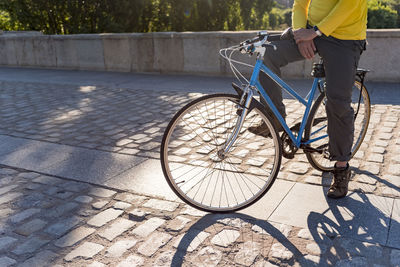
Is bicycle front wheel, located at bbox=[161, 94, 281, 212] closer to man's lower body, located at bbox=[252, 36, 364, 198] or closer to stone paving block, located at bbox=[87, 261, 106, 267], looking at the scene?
man's lower body, located at bbox=[252, 36, 364, 198]

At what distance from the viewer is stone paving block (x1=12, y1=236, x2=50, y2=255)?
8.78 feet

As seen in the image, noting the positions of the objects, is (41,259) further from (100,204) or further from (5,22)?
(5,22)

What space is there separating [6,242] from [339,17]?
2632 millimetres

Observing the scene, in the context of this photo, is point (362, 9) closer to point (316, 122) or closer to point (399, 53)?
point (316, 122)

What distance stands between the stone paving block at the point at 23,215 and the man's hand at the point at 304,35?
88.6 inches

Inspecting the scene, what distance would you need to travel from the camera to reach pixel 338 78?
3006 mm

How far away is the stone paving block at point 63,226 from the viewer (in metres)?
2.90

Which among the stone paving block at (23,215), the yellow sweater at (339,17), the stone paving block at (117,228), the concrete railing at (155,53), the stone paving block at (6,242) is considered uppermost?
the yellow sweater at (339,17)

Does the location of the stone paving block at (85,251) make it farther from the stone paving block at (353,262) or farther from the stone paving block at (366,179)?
the stone paving block at (366,179)

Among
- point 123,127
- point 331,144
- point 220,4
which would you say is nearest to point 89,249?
point 331,144

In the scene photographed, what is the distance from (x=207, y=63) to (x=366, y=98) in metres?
5.64

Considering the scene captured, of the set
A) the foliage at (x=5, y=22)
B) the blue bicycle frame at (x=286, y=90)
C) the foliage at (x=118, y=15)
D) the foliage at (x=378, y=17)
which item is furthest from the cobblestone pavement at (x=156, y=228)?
the foliage at (x=378, y=17)

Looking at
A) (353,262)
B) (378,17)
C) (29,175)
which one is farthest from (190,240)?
(378,17)

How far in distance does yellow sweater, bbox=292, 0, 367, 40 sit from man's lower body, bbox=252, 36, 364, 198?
61 millimetres
